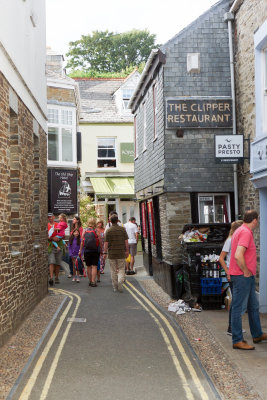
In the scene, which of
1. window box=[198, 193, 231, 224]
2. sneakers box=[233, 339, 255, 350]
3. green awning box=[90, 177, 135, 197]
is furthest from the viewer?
green awning box=[90, 177, 135, 197]

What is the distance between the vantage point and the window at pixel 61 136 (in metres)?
25.0

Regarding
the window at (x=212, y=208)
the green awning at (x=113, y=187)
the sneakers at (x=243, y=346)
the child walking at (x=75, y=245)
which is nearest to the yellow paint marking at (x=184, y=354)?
the sneakers at (x=243, y=346)

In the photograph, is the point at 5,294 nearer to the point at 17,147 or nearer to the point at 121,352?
the point at 121,352

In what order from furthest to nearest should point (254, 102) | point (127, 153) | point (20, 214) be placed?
point (127, 153), point (254, 102), point (20, 214)

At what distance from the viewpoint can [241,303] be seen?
8211mm

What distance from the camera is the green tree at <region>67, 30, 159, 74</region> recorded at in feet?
172

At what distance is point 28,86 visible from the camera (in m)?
11.9

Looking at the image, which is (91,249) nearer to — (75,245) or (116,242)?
(116,242)

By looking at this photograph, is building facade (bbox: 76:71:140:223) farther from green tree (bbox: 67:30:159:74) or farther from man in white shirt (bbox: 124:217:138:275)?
green tree (bbox: 67:30:159:74)

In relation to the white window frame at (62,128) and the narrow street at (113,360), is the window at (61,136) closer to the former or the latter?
the white window frame at (62,128)

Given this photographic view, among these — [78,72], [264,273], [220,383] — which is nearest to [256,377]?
[220,383]

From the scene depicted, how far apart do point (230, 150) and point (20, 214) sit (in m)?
4.87

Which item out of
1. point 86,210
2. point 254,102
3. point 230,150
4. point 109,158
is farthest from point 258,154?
point 109,158

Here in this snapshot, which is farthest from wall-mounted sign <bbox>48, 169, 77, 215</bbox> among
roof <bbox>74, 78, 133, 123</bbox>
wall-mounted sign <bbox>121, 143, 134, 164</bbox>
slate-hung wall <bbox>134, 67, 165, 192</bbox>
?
roof <bbox>74, 78, 133, 123</bbox>
